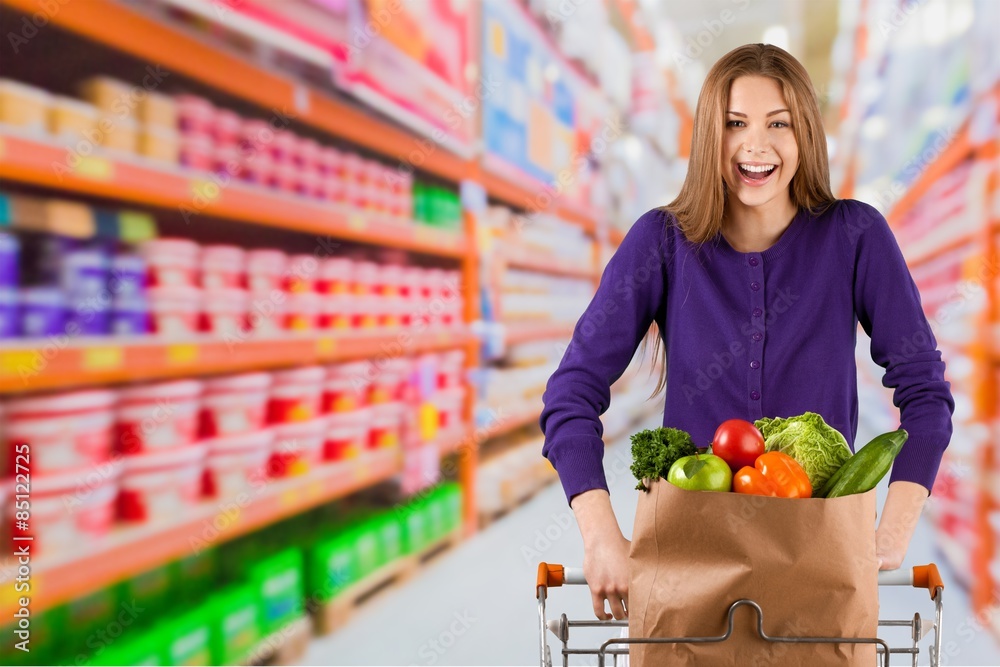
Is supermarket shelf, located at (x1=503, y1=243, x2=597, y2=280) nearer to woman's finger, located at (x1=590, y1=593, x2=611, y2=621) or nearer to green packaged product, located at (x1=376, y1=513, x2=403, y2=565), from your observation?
green packaged product, located at (x1=376, y1=513, x2=403, y2=565)

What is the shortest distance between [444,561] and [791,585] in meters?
2.98

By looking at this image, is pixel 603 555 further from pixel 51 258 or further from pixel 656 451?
pixel 51 258

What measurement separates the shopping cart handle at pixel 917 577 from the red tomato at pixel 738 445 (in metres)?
0.27

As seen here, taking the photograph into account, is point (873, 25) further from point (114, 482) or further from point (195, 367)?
point (114, 482)

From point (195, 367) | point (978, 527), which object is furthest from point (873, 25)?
point (195, 367)

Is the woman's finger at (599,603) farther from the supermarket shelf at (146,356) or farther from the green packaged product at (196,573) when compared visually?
the green packaged product at (196,573)

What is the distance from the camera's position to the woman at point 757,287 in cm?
113


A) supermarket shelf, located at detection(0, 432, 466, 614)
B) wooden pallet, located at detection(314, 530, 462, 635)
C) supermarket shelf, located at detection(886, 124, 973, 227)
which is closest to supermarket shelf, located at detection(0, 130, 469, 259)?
supermarket shelf, located at detection(0, 432, 466, 614)

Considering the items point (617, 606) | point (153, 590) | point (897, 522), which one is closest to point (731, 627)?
point (617, 606)

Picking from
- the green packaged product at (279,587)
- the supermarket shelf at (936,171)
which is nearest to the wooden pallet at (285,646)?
the green packaged product at (279,587)

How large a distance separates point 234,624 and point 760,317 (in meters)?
1.87

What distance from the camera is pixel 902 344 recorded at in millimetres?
1124

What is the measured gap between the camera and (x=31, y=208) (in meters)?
1.94

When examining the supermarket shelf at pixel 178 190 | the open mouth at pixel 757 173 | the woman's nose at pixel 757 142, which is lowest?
the open mouth at pixel 757 173
